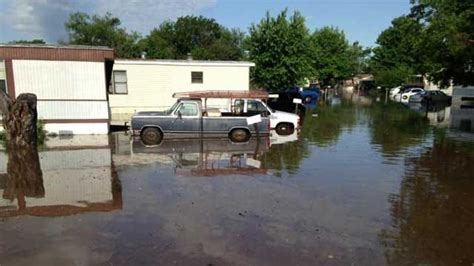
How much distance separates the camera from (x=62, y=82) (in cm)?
1741

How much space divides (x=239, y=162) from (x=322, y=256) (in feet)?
22.2

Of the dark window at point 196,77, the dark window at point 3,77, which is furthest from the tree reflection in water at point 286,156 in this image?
the dark window at point 196,77

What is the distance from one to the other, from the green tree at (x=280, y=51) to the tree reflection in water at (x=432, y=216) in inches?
831

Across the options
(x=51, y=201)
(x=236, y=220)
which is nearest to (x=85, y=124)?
(x=51, y=201)

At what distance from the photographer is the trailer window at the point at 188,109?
16031 millimetres

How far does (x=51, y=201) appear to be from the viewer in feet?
26.5

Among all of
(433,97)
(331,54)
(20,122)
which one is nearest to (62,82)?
(20,122)

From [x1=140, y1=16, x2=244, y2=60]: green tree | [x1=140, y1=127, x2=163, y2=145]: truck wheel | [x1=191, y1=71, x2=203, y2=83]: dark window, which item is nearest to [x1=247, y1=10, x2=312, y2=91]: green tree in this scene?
[x1=191, y1=71, x2=203, y2=83]: dark window

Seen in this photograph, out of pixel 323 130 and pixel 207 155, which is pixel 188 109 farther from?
pixel 323 130

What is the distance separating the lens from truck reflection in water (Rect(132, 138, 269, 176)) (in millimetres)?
11188

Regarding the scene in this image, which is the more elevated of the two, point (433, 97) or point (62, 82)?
point (62, 82)

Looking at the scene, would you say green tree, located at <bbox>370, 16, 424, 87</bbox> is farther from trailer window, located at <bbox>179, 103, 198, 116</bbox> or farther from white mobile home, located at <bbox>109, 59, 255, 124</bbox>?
trailer window, located at <bbox>179, 103, 198, 116</bbox>

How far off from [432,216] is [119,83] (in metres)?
21.2

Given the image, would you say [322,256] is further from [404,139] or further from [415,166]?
[404,139]
